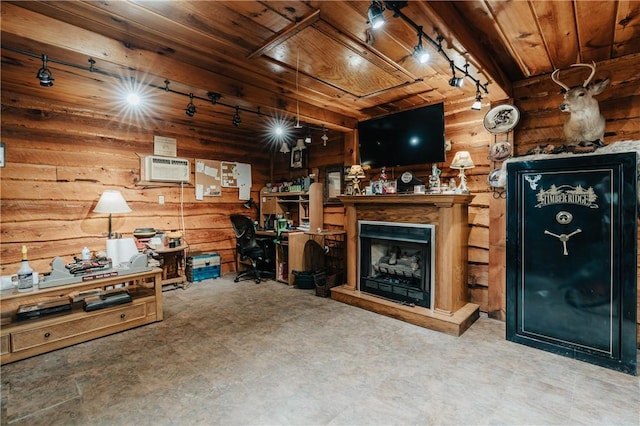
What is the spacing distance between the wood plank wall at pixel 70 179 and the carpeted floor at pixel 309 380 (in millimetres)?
1711

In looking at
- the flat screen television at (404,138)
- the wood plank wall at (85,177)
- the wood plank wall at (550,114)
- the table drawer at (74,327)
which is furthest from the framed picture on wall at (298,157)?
the table drawer at (74,327)

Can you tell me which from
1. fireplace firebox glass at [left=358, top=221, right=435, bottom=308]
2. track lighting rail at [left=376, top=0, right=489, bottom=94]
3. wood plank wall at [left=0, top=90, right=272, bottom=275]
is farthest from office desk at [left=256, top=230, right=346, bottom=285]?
track lighting rail at [left=376, top=0, right=489, bottom=94]

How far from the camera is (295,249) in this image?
4.41 metres

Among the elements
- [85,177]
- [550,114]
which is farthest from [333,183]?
[85,177]

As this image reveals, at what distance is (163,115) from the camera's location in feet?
14.0

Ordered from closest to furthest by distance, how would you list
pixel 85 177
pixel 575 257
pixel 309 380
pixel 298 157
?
pixel 309 380, pixel 575 257, pixel 85 177, pixel 298 157

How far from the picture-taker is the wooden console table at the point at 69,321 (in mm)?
2344

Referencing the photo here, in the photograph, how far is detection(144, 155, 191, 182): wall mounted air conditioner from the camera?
4.19m

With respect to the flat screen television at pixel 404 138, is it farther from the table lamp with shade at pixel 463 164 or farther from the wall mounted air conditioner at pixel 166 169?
the wall mounted air conditioner at pixel 166 169

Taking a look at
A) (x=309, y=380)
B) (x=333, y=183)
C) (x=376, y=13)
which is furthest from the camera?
(x=333, y=183)

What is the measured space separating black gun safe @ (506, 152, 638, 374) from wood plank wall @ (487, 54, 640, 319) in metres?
0.46

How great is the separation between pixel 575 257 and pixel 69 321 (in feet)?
14.3

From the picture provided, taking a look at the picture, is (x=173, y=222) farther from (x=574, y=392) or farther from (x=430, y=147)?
(x=574, y=392)

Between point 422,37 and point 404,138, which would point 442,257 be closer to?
point 404,138
